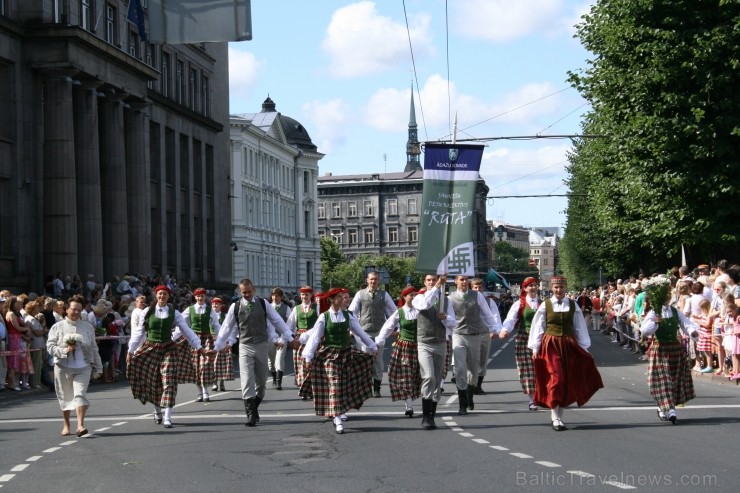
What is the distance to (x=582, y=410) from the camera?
18.9 meters

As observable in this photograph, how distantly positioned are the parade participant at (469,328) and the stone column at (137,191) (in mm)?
28895

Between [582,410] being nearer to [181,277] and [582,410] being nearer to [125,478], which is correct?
[125,478]

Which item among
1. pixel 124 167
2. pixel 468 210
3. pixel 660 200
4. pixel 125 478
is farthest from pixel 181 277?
pixel 125 478

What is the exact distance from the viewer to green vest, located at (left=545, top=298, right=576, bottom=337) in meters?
16.5

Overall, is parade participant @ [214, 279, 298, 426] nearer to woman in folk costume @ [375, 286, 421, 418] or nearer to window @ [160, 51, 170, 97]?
woman in folk costume @ [375, 286, 421, 418]

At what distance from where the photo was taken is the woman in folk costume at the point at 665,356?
54.3ft

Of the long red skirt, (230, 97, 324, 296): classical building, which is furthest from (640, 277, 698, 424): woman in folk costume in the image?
(230, 97, 324, 296): classical building

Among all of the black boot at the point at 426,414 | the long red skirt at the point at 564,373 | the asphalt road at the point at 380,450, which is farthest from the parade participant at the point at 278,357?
the long red skirt at the point at 564,373

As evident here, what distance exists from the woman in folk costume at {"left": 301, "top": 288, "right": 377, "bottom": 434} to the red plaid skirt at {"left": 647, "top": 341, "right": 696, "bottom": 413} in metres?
3.70

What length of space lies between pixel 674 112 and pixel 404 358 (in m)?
19.1

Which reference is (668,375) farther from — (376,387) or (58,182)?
(58,182)

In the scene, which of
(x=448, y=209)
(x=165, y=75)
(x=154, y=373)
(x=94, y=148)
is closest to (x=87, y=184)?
(x=94, y=148)

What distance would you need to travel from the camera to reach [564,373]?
53.4ft

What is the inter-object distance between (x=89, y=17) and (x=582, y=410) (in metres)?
30.6
